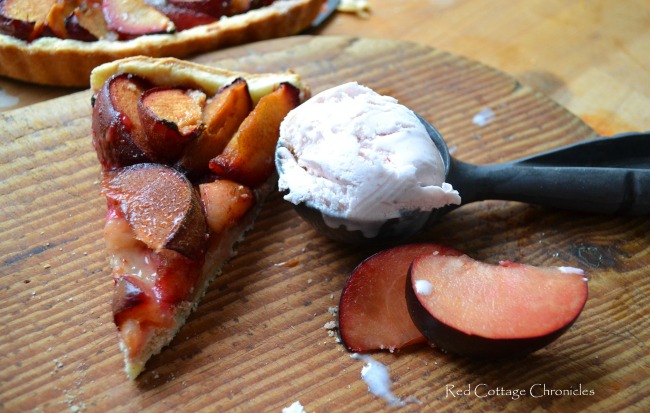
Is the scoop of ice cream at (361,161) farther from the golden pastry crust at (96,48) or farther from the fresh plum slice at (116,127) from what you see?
the golden pastry crust at (96,48)

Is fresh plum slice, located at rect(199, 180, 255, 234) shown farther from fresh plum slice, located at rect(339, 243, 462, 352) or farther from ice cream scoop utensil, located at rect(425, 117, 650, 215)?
ice cream scoop utensil, located at rect(425, 117, 650, 215)

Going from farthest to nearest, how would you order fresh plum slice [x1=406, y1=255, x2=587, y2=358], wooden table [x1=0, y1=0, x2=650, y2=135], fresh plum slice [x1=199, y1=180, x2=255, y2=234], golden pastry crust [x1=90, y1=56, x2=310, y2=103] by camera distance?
wooden table [x1=0, y1=0, x2=650, y2=135] → golden pastry crust [x1=90, y1=56, x2=310, y2=103] → fresh plum slice [x1=199, y1=180, x2=255, y2=234] → fresh plum slice [x1=406, y1=255, x2=587, y2=358]

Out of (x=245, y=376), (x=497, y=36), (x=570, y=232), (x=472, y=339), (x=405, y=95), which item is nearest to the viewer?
(x=472, y=339)

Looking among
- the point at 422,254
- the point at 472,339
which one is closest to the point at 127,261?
the point at 422,254

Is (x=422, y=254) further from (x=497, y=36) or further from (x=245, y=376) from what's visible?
(x=497, y=36)

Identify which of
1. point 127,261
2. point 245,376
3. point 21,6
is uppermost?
point 21,6

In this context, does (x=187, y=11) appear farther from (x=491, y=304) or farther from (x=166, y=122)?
(x=491, y=304)

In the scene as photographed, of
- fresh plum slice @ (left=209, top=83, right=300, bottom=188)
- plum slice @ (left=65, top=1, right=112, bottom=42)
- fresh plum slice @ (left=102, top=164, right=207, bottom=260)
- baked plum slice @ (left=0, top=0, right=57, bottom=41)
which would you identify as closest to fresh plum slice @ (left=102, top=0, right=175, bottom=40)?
plum slice @ (left=65, top=1, right=112, bottom=42)
